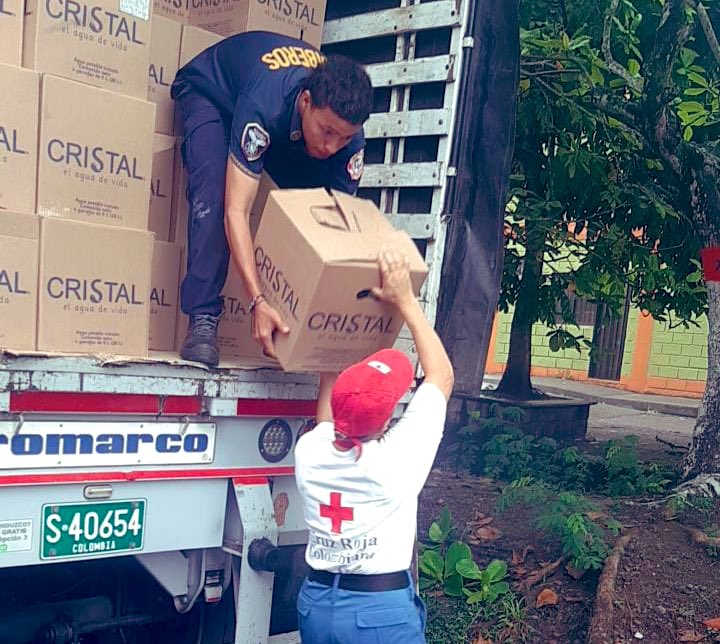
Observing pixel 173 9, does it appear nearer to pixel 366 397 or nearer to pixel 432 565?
pixel 366 397

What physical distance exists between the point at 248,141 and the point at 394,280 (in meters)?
0.65

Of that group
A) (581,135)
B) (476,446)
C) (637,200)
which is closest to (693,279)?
(637,200)

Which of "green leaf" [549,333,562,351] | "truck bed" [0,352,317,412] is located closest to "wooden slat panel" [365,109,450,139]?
"truck bed" [0,352,317,412]

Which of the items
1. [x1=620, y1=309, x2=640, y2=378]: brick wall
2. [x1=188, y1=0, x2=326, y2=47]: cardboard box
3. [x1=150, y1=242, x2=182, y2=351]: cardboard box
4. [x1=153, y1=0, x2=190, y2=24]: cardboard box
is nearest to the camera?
[x1=150, y1=242, x2=182, y2=351]: cardboard box

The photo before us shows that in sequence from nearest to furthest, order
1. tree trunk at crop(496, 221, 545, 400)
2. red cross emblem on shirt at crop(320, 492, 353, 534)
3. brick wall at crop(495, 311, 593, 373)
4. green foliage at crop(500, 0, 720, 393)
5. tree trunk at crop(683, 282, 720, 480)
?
red cross emblem on shirt at crop(320, 492, 353, 534) < tree trunk at crop(683, 282, 720, 480) < green foliage at crop(500, 0, 720, 393) < tree trunk at crop(496, 221, 545, 400) < brick wall at crop(495, 311, 593, 373)

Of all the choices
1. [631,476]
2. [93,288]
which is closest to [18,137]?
[93,288]

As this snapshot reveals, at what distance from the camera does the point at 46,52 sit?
2.52 meters

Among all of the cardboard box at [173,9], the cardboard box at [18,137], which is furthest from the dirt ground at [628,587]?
the cardboard box at [173,9]

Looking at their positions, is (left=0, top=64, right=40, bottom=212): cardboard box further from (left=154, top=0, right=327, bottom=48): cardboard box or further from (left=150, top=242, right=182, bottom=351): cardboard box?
(left=154, top=0, right=327, bottom=48): cardboard box

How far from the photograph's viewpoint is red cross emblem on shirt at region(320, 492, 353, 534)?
2164 millimetres

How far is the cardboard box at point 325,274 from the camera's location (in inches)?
94.0

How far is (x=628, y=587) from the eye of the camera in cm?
396

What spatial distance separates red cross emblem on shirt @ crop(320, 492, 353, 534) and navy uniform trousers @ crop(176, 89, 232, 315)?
0.85m

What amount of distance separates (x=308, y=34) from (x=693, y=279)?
15.5ft
